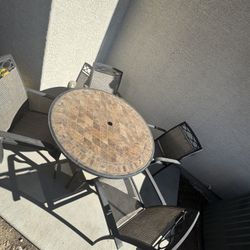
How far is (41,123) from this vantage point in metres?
2.62

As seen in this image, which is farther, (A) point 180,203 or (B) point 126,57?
(B) point 126,57

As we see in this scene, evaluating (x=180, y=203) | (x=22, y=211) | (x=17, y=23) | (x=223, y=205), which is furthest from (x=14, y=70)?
(x=223, y=205)

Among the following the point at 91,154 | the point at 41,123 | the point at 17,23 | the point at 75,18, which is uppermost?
the point at 75,18

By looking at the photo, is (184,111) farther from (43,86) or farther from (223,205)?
(43,86)

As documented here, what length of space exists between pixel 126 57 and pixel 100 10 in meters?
1.07

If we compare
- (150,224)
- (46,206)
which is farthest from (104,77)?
(150,224)

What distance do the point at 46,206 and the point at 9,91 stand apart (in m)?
1.42

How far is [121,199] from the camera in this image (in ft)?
9.38

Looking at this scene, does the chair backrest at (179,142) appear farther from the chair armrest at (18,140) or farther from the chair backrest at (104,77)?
the chair armrest at (18,140)

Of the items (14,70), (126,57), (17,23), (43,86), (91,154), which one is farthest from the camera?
(126,57)

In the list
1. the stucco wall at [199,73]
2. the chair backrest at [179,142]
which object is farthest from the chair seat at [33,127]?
the stucco wall at [199,73]

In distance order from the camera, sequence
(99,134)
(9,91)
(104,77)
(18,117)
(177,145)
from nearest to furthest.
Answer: (9,91) < (99,134) < (18,117) < (177,145) < (104,77)

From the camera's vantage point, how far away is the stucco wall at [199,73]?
284 centimetres

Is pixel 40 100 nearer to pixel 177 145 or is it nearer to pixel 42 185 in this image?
pixel 42 185
